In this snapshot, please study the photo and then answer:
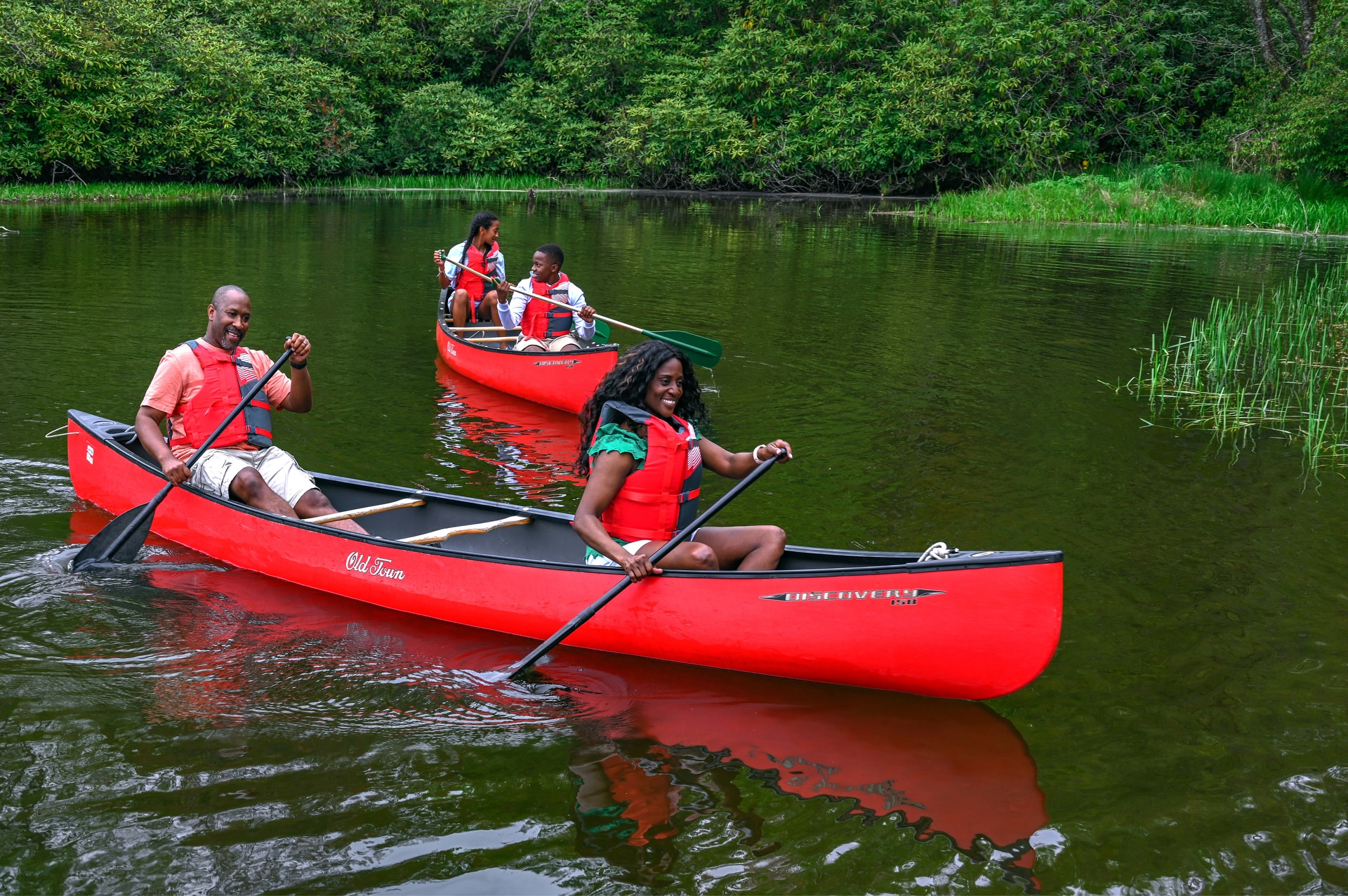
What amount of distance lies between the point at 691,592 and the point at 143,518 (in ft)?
9.52

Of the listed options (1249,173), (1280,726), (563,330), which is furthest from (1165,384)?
(1249,173)

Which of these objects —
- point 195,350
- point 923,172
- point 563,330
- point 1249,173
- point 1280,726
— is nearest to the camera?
point 1280,726

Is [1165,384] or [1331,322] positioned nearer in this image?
[1165,384]

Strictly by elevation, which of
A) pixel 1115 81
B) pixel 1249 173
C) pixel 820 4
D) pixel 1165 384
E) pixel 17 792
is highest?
pixel 820 4

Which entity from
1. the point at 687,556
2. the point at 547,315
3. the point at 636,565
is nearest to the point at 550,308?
the point at 547,315

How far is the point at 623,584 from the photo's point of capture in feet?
14.7

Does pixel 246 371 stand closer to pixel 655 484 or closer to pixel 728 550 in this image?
pixel 655 484

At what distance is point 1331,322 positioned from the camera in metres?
11.6

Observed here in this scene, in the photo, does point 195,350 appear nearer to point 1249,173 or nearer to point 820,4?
point 1249,173

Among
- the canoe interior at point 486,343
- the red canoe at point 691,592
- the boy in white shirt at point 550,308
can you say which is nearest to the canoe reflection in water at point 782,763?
the red canoe at point 691,592

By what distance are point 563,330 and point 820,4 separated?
1066 inches

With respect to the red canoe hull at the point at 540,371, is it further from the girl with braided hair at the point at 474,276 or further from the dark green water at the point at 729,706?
the girl with braided hair at the point at 474,276

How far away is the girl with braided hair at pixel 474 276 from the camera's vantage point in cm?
1038

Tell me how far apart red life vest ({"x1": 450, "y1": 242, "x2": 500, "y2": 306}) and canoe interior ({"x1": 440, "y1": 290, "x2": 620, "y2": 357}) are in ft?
0.77
